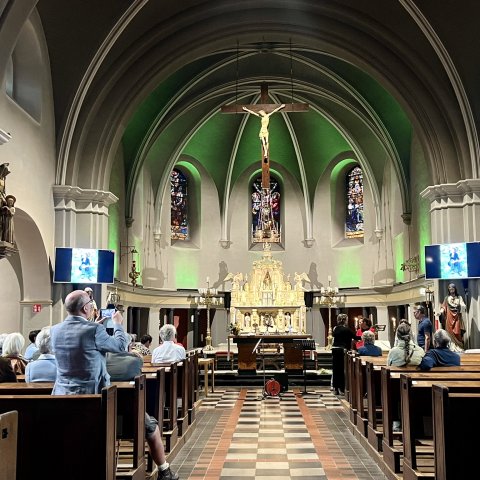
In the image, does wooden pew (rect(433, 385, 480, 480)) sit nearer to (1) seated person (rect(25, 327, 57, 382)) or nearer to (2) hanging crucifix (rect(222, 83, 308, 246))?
(1) seated person (rect(25, 327, 57, 382))

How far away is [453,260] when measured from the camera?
1310 centimetres

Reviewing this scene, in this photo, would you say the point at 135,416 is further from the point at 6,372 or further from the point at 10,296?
the point at 10,296

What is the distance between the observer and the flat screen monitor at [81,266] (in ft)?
42.6

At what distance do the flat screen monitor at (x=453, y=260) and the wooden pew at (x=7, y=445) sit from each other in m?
11.7

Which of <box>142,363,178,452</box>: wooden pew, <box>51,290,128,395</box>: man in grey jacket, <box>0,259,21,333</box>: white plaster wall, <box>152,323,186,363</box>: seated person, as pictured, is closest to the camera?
<box>51,290,128,395</box>: man in grey jacket

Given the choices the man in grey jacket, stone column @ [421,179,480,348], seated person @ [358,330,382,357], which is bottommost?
seated person @ [358,330,382,357]

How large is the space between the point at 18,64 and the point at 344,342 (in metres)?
8.55

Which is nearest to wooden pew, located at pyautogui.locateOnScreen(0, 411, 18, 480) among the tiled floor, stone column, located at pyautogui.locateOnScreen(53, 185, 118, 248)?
the tiled floor

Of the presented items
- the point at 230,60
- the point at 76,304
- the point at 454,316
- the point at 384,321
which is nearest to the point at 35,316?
the point at 454,316

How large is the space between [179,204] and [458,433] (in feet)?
67.5

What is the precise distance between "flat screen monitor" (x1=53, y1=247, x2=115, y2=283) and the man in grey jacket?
8.31 m

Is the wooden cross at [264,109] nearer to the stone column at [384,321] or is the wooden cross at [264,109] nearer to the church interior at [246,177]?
the church interior at [246,177]

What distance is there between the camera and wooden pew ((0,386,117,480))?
14.4 ft

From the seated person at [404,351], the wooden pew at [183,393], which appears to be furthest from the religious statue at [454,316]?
the wooden pew at [183,393]
